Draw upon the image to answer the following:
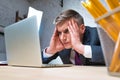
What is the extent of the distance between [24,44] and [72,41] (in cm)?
85

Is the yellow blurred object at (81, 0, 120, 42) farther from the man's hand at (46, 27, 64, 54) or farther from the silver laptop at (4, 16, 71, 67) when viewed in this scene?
the man's hand at (46, 27, 64, 54)

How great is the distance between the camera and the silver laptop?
2.48ft

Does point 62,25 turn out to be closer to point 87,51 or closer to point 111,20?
point 87,51

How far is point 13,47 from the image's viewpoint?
93 cm

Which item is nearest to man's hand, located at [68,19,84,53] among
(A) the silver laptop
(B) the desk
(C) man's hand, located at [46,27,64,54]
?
(C) man's hand, located at [46,27,64,54]

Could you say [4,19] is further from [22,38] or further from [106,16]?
[106,16]

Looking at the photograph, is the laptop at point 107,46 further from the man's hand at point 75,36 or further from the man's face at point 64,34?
the man's face at point 64,34

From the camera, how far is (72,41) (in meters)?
1.64

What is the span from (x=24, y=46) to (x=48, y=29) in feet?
7.13

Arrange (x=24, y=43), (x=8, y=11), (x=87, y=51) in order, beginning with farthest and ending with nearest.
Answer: (x=8, y=11)
(x=87, y=51)
(x=24, y=43)

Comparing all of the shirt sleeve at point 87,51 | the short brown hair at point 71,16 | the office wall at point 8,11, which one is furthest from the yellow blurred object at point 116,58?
the office wall at point 8,11

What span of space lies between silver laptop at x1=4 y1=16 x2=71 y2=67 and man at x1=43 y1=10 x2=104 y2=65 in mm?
628

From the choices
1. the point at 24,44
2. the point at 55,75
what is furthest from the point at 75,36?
the point at 55,75

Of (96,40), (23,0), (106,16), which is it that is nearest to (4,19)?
(23,0)
